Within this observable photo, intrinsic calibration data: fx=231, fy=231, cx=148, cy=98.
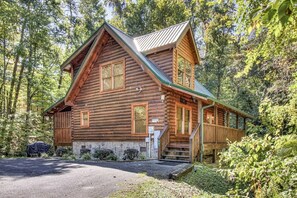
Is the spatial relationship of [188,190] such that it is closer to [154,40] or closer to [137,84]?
[137,84]

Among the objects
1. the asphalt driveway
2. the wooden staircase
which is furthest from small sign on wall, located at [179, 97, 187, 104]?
the asphalt driveway

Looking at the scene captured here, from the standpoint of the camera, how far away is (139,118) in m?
11.9

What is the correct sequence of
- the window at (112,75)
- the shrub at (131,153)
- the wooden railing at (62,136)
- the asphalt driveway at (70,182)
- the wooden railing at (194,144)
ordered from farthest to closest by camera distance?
the wooden railing at (62,136) → the window at (112,75) → the shrub at (131,153) → the wooden railing at (194,144) → the asphalt driveway at (70,182)

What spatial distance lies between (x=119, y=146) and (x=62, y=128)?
5.87m

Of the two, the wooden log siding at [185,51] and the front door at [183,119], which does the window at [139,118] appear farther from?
the wooden log siding at [185,51]

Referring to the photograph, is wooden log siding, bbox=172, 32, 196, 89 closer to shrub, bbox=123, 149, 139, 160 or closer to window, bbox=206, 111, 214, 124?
window, bbox=206, 111, 214, 124

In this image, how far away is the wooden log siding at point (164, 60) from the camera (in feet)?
40.1

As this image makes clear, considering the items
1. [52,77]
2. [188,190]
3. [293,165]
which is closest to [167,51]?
[188,190]

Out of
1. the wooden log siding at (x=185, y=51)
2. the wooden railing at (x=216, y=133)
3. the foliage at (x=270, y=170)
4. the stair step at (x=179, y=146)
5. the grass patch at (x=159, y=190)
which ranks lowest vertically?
the grass patch at (x=159, y=190)

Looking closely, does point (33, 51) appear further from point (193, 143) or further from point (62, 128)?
point (193, 143)

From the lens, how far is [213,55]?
24.6m

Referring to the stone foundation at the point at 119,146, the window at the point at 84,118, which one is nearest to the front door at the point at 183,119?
the stone foundation at the point at 119,146

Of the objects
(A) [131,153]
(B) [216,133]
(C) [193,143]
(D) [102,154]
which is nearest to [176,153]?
(C) [193,143]

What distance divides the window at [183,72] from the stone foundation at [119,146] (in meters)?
4.05
